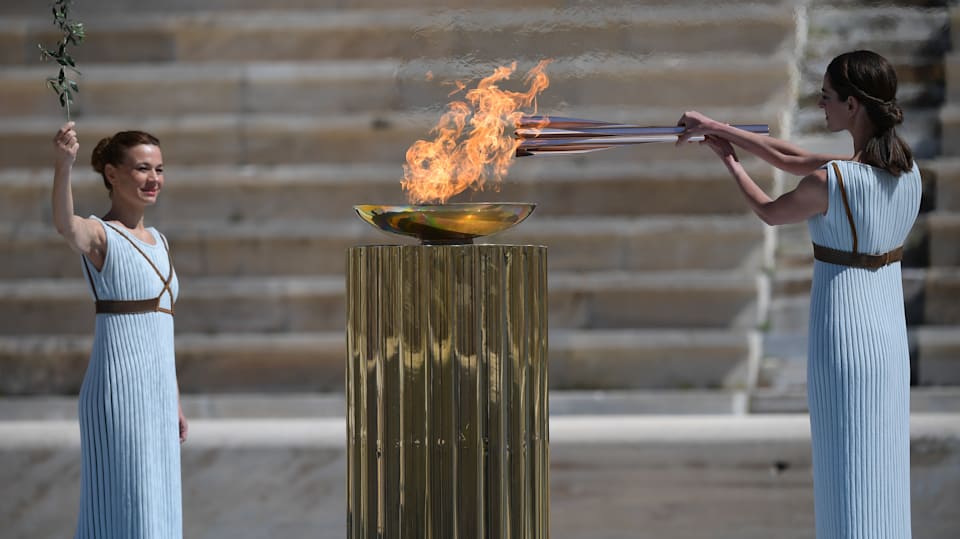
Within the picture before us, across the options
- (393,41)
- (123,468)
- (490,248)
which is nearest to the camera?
(490,248)

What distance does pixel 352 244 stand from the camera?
18.7ft

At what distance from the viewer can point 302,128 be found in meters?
5.96

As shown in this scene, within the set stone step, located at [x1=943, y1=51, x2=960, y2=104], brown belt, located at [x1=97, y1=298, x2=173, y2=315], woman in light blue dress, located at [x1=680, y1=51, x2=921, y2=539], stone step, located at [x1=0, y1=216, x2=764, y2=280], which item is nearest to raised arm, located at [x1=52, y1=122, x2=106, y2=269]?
brown belt, located at [x1=97, y1=298, x2=173, y2=315]

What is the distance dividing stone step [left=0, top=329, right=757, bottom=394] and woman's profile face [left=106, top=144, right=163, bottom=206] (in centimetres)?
206

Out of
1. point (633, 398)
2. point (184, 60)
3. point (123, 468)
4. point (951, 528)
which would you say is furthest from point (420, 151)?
point (184, 60)

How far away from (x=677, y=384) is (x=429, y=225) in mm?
2628

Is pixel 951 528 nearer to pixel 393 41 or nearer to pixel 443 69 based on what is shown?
pixel 443 69

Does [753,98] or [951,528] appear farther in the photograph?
[753,98]

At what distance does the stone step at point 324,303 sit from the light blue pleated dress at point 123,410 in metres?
2.14

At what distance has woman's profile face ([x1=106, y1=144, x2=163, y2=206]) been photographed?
3.45m

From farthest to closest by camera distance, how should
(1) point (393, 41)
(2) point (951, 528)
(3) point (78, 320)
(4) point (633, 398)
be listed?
1. (1) point (393, 41)
2. (3) point (78, 320)
3. (4) point (633, 398)
4. (2) point (951, 528)

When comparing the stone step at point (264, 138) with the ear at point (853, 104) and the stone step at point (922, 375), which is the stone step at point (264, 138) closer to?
the stone step at point (922, 375)

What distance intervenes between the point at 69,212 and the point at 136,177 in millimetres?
263

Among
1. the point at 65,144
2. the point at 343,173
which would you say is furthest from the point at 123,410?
the point at 343,173
